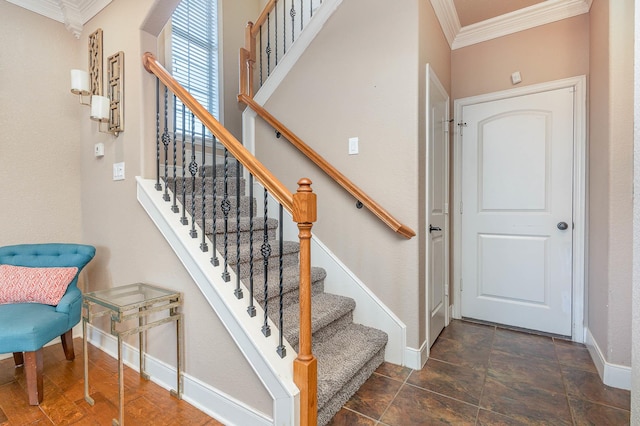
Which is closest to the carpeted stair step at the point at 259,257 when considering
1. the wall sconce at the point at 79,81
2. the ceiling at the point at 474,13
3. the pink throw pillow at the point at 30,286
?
the pink throw pillow at the point at 30,286

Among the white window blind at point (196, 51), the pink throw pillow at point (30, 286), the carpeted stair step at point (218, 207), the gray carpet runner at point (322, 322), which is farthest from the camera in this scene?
the white window blind at point (196, 51)

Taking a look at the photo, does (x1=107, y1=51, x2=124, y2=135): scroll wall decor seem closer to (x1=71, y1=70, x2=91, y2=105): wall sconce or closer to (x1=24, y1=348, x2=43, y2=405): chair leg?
(x1=71, y1=70, x2=91, y2=105): wall sconce

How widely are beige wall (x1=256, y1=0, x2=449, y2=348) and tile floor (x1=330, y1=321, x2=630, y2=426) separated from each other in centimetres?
32

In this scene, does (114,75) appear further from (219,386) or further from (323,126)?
(219,386)

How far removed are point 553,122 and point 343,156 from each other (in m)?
1.85

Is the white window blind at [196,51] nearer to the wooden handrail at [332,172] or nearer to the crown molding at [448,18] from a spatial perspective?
the wooden handrail at [332,172]

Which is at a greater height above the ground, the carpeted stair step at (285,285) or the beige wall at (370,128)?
the beige wall at (370,128)

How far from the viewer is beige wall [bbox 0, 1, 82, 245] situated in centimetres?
224

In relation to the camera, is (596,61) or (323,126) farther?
(323,126)

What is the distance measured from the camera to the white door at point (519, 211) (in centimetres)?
259

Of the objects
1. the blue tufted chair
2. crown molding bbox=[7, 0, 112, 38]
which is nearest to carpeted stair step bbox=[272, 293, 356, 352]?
the blue tufted chair

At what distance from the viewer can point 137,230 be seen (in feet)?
6.66

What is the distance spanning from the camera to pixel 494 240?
2863mm

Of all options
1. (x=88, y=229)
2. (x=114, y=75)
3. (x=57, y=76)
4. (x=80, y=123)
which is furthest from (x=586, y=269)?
(x=57, y=76)
